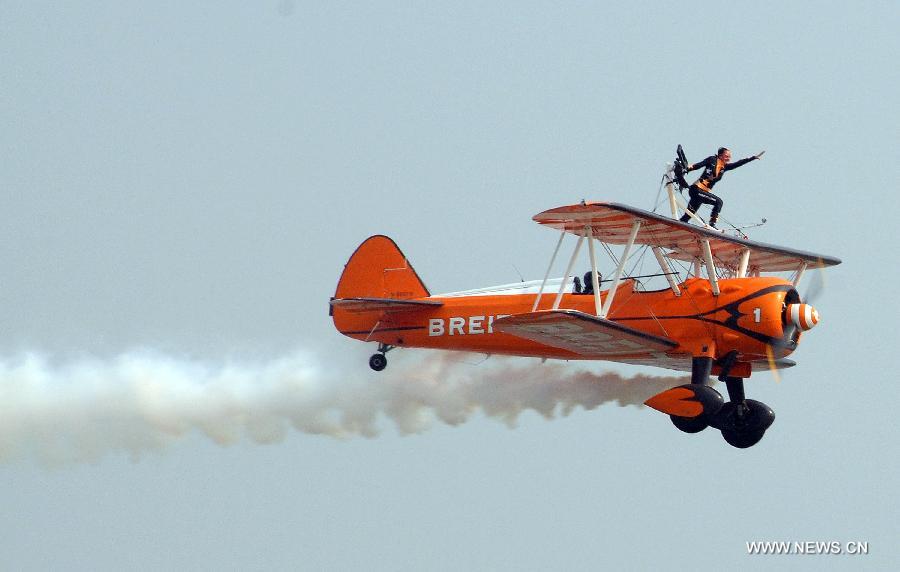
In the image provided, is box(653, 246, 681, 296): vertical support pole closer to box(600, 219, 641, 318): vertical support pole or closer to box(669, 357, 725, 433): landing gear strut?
box(600, 219, 641, 318): vertical support pole

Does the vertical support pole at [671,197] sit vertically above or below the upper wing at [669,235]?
above

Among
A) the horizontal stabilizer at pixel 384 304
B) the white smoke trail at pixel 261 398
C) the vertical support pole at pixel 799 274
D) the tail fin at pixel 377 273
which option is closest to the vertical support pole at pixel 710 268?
the vertical support pole at pixel 799 274

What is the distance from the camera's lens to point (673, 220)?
2397cm

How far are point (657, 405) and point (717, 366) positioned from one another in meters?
1.38

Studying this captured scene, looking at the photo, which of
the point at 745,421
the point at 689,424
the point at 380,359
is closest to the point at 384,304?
the point at 380,359

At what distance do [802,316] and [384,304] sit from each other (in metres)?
6.00

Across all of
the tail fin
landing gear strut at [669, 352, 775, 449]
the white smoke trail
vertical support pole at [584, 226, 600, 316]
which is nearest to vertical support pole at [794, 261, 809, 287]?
landing gear strut at [669, 352, 775, 449]

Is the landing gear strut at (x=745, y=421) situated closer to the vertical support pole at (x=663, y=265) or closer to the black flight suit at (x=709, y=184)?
the vertical support pole at (x=663, y=265)

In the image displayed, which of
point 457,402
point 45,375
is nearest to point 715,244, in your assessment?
point 457,402

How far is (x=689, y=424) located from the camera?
2470cm

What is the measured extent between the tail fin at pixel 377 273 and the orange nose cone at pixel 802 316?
5938 millimetres

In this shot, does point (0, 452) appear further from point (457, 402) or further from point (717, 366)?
point (717, 366)

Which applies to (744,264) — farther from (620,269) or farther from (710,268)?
(620,269)

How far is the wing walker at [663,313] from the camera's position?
2392 cm
